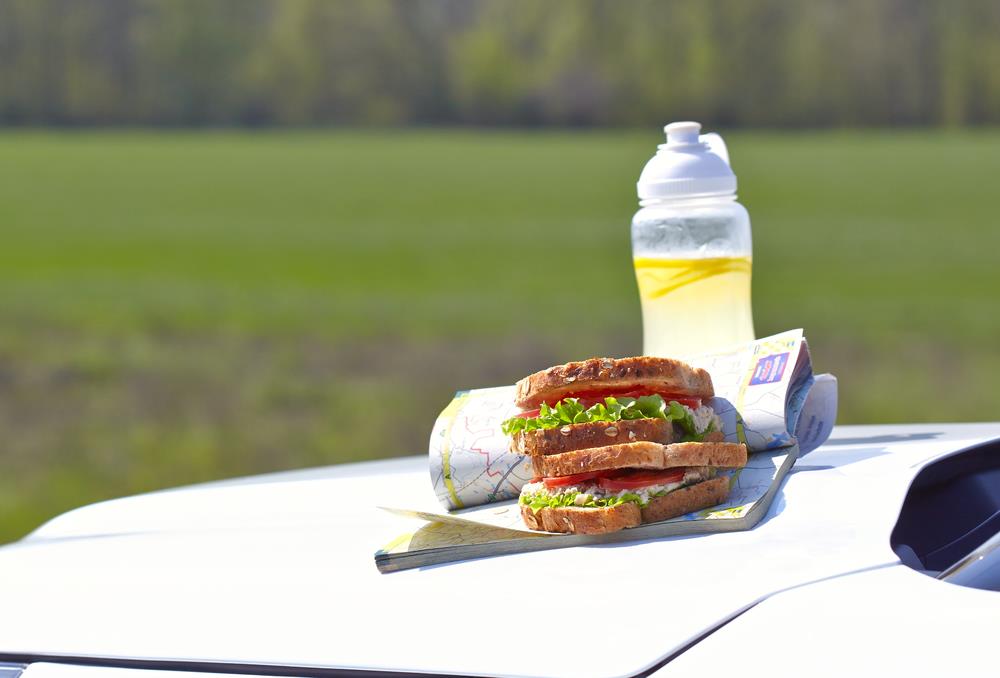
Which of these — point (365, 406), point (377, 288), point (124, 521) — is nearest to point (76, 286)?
point (377, 288)

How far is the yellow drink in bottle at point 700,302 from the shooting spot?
1833 millimetres

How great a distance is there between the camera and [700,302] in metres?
1.84

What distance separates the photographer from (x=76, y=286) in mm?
28156

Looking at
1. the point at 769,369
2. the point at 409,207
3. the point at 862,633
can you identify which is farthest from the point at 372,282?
the point at 862,633

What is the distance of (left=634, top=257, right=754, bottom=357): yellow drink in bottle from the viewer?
183 centimetres

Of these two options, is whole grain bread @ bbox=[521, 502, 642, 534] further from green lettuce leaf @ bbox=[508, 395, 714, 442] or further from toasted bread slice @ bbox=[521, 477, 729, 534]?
green lettuce leaf @ bbox=[508, 395, 714, 442]

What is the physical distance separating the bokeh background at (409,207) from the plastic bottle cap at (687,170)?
0.11 meters

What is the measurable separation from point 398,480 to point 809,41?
224 feet

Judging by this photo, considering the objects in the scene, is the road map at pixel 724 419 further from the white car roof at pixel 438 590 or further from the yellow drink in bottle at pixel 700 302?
the yellow drink in bottle at pixel 700 302

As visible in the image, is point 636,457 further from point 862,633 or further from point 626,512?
point 862,633

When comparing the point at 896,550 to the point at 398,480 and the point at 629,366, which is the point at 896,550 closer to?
the point at 629,366

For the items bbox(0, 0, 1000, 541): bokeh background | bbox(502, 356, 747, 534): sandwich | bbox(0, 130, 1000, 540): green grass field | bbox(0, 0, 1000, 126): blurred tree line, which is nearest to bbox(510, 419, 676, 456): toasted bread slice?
bbox(502, 356, 747, 534): sandwich

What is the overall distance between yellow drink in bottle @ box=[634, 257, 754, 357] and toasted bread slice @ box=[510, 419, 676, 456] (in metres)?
0.46

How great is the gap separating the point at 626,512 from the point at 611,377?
177 millimetres
